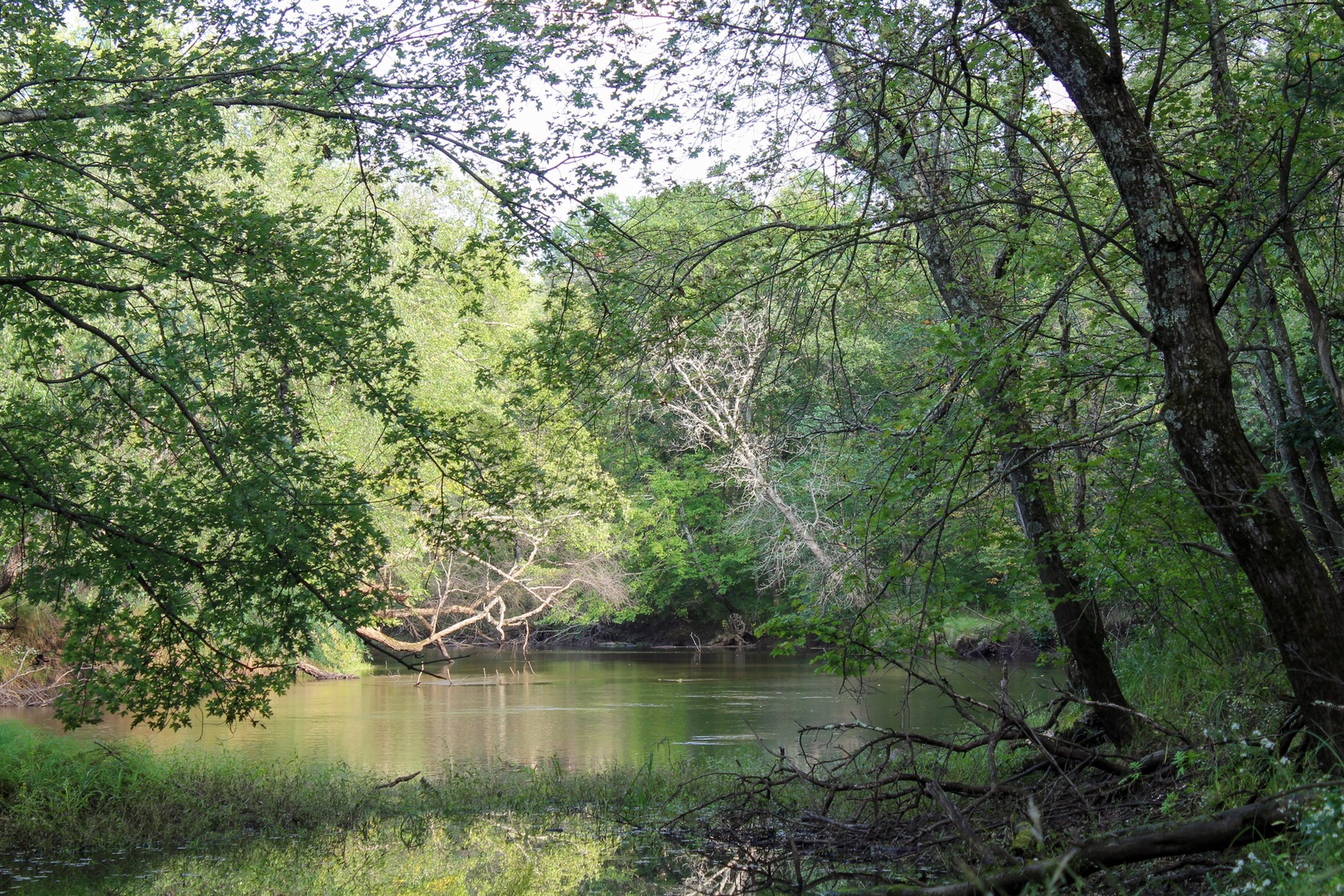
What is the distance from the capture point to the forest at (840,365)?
18.9 feet

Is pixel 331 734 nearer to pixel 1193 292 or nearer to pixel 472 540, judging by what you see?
pixel 472 540

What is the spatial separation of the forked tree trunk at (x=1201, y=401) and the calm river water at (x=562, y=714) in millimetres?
4500

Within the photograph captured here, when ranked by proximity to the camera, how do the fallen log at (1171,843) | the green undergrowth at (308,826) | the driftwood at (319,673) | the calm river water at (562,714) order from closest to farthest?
1. the fallen log at (1171,843)
2. the green undergrowth at (308,826)
3. the calm river water at (562,714)
4. the driftwood at (319,673)

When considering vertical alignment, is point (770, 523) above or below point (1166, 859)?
above

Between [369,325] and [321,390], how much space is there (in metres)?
13.9

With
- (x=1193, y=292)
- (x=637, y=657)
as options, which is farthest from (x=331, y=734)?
(x=637, y=657)

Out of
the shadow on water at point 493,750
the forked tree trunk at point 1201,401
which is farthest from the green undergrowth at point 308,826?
the forked tree trunk at point 1201,401

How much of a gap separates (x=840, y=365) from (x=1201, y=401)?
310cm

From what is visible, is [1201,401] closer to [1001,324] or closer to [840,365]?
[1001,324]

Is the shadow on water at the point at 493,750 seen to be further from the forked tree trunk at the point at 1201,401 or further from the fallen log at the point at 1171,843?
the forked tree trunk at the point at 1201,401

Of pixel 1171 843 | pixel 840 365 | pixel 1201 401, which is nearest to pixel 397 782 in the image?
pixel 840 365

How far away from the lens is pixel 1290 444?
809cm

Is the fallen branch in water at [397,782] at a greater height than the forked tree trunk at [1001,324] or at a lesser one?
lesser

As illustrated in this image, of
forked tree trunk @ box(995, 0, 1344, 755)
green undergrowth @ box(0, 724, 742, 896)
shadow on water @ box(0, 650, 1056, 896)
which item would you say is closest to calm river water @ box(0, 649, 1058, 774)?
shadow on water @ box(0, 650, 1056, 896)
